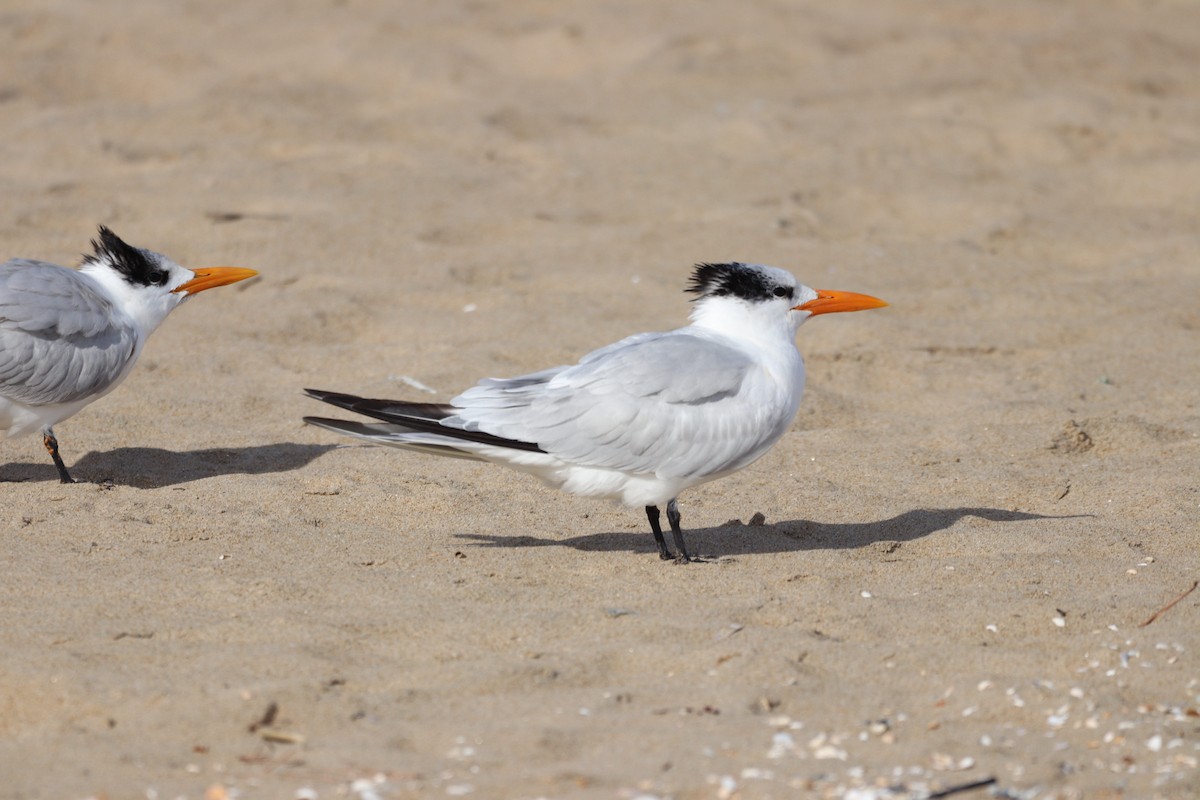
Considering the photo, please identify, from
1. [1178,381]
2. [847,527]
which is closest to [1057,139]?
[1178,381]

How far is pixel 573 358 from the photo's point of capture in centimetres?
605

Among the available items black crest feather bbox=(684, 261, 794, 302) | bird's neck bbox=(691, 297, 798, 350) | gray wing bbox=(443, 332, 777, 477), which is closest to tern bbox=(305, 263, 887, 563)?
gray wing bbox=(443, 332, 777, 477)

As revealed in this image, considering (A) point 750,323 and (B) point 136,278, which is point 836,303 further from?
(B) point 136,278

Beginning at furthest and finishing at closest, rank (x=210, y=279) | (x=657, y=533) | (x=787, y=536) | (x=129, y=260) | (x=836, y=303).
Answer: (x=210, y=279) < (x=129, y=260) < (x=836, y=303) < (x=787, y=536) < (x=657, y=533)

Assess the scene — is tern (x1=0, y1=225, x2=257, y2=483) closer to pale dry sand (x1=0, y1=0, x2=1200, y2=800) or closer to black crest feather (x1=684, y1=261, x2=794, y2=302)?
pale dry sand (x1=0, y1=0, x2=1200, y2=800)

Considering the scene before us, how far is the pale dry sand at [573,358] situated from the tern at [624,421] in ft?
0.90

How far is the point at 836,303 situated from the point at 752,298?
328 mm

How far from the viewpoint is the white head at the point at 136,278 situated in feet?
17.7

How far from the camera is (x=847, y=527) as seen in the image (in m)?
4.66

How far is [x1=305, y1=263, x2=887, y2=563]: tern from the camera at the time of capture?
4191 millimetres

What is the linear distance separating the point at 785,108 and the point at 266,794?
714 centimetres

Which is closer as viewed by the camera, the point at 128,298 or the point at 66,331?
the point at 66,331

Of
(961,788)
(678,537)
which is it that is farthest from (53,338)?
(961,788)

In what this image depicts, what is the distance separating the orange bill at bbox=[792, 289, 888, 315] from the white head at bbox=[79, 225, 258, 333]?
2499 millimetres
